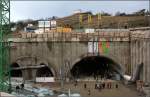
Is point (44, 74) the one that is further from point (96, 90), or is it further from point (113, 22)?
point (113, 22)

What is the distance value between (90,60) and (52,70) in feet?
31.0

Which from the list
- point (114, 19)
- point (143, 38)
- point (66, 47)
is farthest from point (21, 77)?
point (114, 19)

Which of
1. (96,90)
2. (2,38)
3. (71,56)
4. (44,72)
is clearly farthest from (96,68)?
(2,38)

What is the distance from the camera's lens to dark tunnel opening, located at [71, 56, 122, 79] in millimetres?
82275

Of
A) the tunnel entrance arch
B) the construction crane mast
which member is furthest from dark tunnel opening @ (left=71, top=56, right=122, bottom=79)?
the construction crane mast

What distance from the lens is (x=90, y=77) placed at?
270ft

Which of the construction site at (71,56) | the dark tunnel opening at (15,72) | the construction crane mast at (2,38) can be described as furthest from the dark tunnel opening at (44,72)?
the construction crane mast at (2,38)

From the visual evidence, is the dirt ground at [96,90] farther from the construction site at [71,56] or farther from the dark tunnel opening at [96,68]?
the dark tunnel opening at [96,68]

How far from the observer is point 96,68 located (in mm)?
88125

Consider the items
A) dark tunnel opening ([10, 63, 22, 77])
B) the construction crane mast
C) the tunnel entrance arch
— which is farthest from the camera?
dark tunnel opening ([10, 63, 22, 77])

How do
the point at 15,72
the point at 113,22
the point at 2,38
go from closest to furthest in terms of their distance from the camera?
1. the point at 2,38
2. the point at 15,72
3. the point at 113,22

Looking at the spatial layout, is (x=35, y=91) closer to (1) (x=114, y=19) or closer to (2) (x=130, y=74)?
(2) (x=130, y=74)

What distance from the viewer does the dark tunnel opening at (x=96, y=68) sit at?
82275 mm

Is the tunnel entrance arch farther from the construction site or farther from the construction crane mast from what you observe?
the construction crane mast
